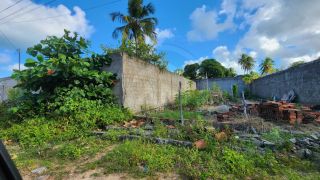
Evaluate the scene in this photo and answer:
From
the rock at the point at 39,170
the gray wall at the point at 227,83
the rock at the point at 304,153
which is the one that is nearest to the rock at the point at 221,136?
the rock at the point at 304,153

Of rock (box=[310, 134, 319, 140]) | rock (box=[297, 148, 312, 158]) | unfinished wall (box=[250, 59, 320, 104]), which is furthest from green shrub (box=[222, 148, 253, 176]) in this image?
unfinished wall (box=[250, 59, 320, 104])

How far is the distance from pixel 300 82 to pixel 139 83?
738cm

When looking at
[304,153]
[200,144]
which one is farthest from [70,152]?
[304,153]

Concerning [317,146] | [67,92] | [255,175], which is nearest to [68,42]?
[67,92]

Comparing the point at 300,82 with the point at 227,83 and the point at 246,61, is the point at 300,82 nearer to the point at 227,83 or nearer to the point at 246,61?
the point at 227,83

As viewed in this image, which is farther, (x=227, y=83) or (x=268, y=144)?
(x=227, y=83)

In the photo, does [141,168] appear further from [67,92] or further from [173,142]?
[67,92]

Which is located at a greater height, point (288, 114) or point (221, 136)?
point (288, 114)

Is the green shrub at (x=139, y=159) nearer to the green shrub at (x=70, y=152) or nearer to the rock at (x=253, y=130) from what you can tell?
the green shrub at (x=70, y=152)

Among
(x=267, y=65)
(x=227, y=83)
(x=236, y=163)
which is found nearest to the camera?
(x=236, y=163)

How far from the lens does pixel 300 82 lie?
10930 millimetres

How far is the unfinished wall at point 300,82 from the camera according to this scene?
9484 millimetres

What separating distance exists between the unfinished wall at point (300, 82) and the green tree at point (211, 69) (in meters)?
22.5

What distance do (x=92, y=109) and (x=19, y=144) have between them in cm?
168
